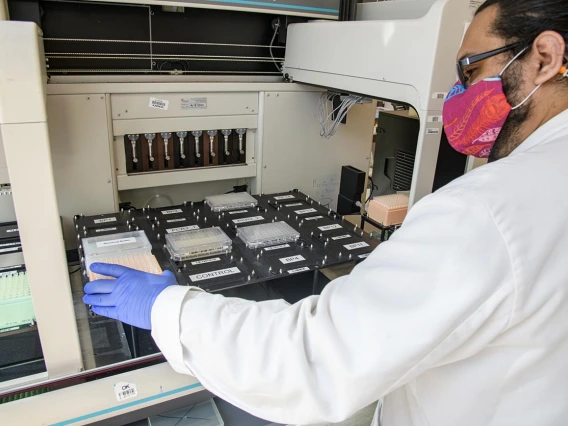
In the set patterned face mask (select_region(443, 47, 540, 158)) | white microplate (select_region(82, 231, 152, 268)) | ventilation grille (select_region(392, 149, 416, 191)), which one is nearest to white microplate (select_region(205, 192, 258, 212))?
white microplate (select_region(82, 231, 152, 268))

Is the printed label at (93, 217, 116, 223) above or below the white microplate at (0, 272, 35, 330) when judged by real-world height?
above

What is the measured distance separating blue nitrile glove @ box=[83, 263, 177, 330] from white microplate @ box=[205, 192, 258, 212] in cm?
65

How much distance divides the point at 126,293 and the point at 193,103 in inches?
36.4

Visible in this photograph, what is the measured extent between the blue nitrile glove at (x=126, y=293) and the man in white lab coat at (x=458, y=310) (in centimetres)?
6

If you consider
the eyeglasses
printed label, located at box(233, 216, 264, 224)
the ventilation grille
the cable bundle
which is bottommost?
printed label, located at box(233, 216, 264, 224)

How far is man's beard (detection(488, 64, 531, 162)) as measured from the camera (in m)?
0.80

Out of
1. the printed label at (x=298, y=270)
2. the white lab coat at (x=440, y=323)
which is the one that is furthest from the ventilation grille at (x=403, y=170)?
the white lab coat at (x=440, y=323)

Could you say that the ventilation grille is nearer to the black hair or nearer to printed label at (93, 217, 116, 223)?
the black hair

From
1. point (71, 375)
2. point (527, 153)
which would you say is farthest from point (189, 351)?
point (527, 153)

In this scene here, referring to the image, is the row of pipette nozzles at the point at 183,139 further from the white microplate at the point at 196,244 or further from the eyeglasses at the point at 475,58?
the eyeglasses at the point at 475,58

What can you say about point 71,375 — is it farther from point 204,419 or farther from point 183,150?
point 183,150

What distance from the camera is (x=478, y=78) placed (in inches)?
35.0

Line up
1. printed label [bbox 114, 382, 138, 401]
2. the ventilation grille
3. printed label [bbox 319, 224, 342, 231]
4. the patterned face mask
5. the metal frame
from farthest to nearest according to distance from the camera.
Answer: the ventilation grille, printed label [bbox 319, 224, 342, 231], printed label [bbox 114, 382, 138, 401], the patterned face mask, the metal frame

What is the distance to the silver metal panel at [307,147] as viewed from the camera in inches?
72.3
